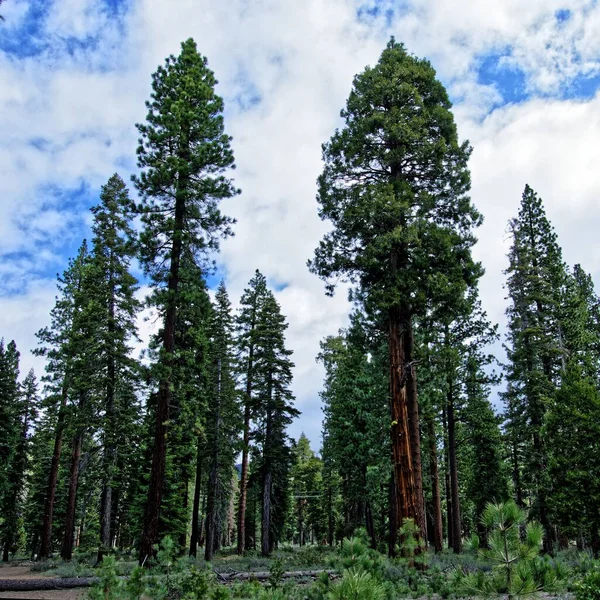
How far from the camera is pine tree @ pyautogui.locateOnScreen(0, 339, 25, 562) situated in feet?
103

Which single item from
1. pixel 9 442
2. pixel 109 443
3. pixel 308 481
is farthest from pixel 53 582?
pixel 308 481

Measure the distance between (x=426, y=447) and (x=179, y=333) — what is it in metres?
13.9

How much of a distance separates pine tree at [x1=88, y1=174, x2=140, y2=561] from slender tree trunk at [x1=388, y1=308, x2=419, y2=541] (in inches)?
564

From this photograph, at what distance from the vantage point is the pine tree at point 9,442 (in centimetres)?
3144

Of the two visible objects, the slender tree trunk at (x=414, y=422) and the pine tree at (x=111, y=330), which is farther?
the pine tree at (x=111, y=330)

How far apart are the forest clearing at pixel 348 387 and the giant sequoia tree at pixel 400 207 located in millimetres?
71

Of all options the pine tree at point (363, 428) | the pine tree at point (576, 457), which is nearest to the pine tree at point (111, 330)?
the pine tree at point (363, 428)

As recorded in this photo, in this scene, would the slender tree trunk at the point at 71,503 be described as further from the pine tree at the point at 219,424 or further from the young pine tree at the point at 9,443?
the young pine tree at the point at 9,443

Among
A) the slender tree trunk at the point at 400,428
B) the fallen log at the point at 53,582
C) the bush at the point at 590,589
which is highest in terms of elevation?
the slender tree trunk at the point at 400,428

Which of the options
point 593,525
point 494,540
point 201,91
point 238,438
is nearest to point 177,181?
point 201,91

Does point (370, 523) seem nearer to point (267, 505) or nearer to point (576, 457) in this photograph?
point (267, 505)

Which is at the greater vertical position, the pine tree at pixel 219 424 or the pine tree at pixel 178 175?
the pine tree at pixel 178 175

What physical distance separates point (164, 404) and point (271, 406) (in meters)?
14.3

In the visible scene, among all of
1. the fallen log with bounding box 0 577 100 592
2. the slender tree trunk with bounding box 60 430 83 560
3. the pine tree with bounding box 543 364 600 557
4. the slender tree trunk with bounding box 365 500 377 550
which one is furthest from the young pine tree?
the pine tree with bounding box 543 364 600 557
